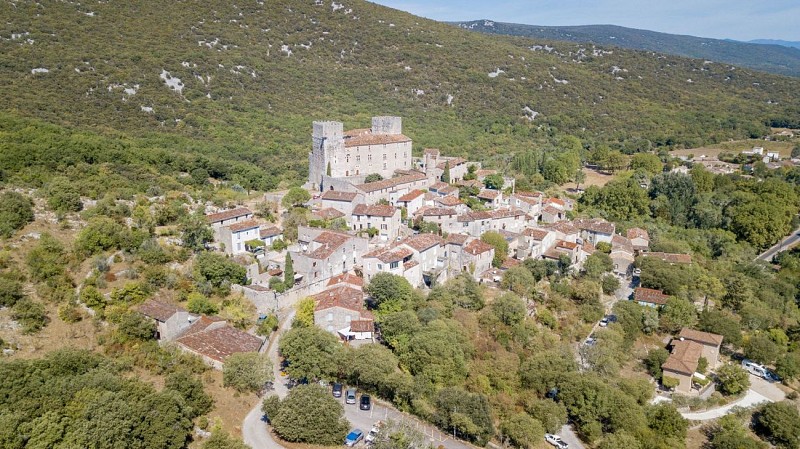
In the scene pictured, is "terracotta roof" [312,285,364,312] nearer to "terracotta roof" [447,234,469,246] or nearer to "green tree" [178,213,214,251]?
"green tree" [178,213,214,251]

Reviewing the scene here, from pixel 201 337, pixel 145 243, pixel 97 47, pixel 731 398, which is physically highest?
pixel 97 47

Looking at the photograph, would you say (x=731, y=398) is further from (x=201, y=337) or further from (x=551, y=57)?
(x=551, y=57)

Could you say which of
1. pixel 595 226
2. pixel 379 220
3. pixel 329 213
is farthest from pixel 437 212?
pixel 595 226

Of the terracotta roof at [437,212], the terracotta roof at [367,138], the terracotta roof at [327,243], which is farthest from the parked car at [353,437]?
the terracotta roof at [367,138]

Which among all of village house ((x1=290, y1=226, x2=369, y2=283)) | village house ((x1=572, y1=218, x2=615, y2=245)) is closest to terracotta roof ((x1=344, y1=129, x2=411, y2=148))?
village house ((x1=290, y1=226, x2=369, y2=283))

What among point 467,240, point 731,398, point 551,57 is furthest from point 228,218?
point 551,57

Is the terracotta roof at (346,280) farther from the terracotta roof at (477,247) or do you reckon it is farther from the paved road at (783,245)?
the paved road at (783,245)
